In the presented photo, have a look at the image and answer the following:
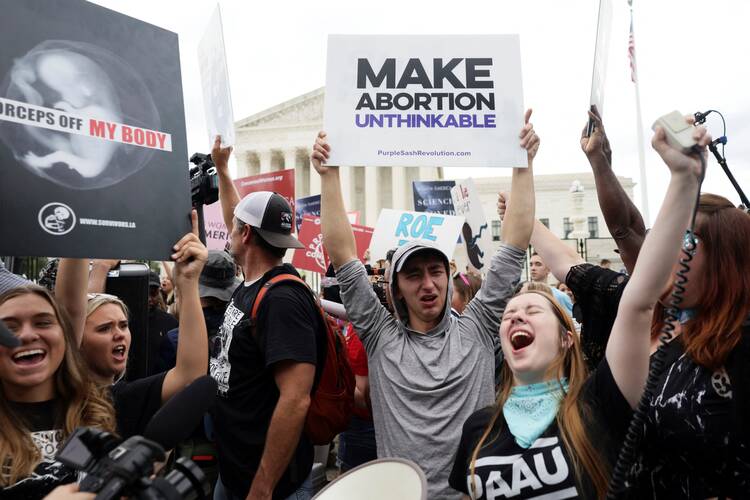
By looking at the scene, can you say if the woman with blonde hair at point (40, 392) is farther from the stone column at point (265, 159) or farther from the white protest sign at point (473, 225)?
the stone column at point (265, 159)

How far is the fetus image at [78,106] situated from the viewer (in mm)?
1920

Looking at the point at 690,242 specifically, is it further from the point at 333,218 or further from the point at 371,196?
the point at 371,196

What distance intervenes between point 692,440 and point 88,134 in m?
2.12

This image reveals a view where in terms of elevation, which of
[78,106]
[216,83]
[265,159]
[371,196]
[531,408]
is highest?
[265,159]

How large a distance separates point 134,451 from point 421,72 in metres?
2.52

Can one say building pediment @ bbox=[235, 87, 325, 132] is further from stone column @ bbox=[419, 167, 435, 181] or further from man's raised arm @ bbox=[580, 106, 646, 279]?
man's raised arm @ bbox=[580, 106, 646, 279]

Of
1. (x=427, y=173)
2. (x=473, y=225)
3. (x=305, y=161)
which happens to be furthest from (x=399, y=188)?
(x=473, y=225)

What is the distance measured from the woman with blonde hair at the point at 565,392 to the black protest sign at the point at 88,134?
1.33 metres

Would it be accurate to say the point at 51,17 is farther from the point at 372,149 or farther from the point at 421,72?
the point at 421,72

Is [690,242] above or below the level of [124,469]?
above

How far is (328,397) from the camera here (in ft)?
9.35

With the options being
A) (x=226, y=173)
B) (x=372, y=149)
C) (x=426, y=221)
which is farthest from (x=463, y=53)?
(x=426, y=221)

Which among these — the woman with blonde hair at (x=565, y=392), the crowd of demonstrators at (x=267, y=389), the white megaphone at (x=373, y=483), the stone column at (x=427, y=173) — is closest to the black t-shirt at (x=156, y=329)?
the crowd of demonstrators at (x=267, y=389)

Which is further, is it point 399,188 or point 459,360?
point 399,188
